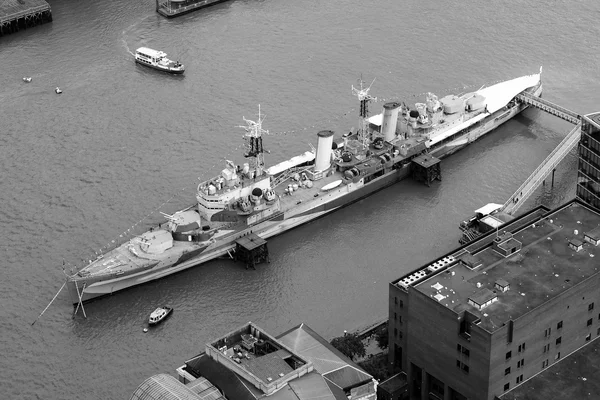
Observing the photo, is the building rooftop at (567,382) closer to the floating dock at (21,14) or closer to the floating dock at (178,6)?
the floating dock at (178,6)

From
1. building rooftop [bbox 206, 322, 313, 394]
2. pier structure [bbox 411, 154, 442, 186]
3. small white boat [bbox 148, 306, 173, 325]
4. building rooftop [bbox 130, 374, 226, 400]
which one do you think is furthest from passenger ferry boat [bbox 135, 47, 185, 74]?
building rooftop [bbox 130, 374, 226, 400]

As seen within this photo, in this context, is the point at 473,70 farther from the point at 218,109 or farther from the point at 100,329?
the point at 100,329

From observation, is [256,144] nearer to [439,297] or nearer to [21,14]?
[439,297]

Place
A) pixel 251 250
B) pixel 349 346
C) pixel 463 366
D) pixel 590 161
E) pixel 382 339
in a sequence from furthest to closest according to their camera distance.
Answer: pixel 251 250
pixel 590 161
pixel 382 339
pixel 349 346
pixel 463 366

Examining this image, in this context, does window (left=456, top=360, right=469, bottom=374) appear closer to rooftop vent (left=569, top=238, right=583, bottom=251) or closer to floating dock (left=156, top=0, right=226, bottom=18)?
rooftop vent (left=569, top=238, right=583, bottom=251)

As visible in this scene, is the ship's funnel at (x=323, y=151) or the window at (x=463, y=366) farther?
the ship's funnel at (x=323, y=151)

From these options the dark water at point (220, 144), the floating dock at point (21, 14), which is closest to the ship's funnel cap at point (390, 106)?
the dark water at point (220, 144)

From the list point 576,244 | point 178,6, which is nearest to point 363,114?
point 576,244
